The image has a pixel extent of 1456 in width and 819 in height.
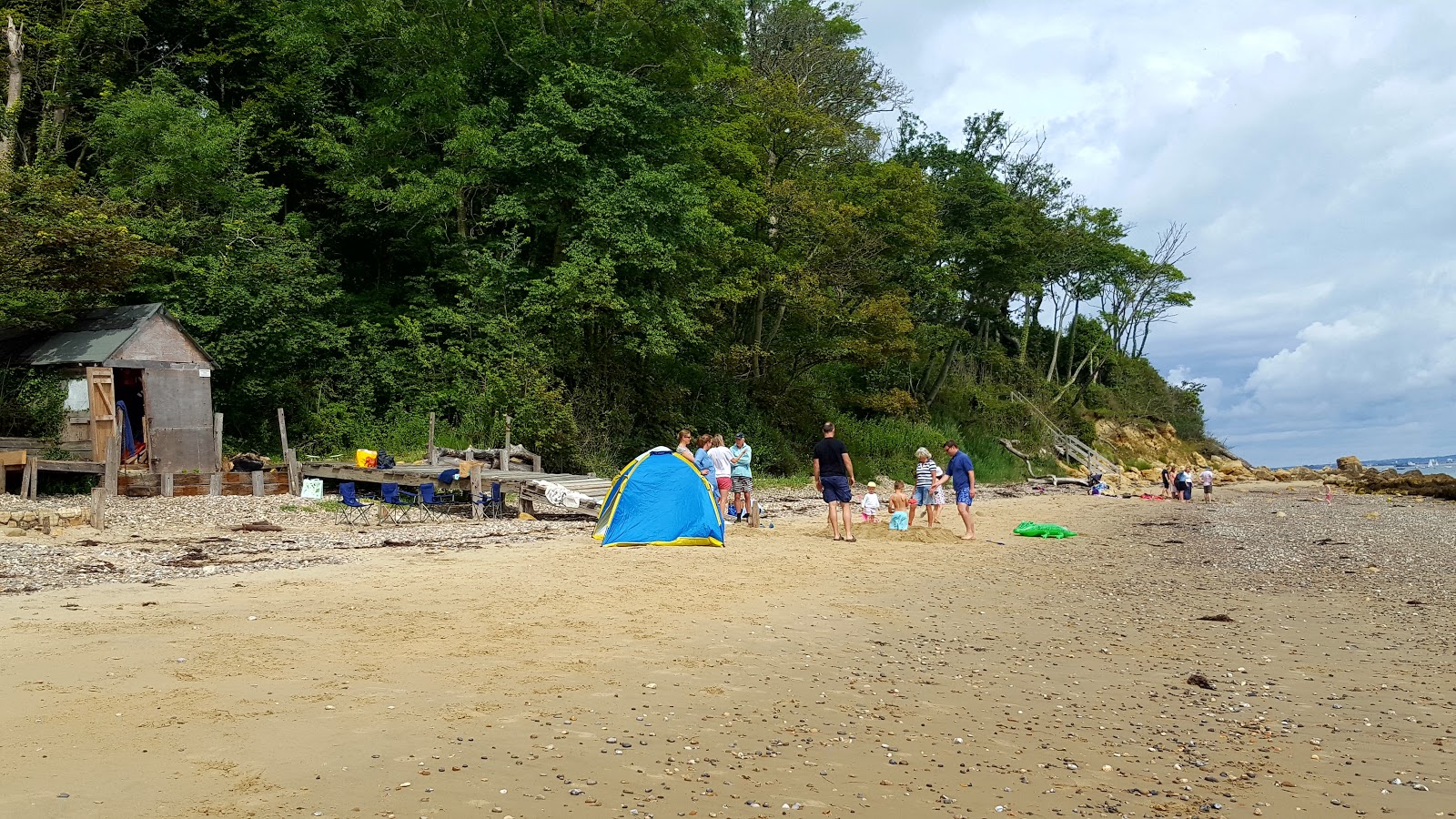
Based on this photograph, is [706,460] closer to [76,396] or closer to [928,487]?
[928,487]

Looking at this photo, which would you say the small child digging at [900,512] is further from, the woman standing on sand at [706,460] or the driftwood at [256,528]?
the driftwood at [256,528]

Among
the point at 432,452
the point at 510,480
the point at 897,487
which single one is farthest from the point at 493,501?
the point at 897,487

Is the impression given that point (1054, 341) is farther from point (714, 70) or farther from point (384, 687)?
point (384, 687)

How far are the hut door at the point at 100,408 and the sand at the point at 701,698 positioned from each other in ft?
38.8

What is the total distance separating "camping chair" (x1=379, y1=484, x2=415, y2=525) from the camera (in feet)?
56.2

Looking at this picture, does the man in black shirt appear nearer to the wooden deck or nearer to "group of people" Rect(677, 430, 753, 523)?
"group of people" Rect(677, 430, 753, 523)

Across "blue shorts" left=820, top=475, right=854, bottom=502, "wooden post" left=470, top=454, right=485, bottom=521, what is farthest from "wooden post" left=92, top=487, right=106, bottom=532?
"blue shorts" left=820, top=475, right=854, bottom=502

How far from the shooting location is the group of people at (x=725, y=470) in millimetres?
16766

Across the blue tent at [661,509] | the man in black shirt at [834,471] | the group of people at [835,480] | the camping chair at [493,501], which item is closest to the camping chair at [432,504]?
the camping chair at [493,501]

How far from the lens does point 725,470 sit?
56.3 ft

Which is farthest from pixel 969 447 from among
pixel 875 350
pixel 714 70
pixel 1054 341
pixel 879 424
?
pixel 714 70

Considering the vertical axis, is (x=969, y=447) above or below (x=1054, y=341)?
below

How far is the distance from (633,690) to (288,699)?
2.09m

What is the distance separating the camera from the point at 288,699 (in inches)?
238
